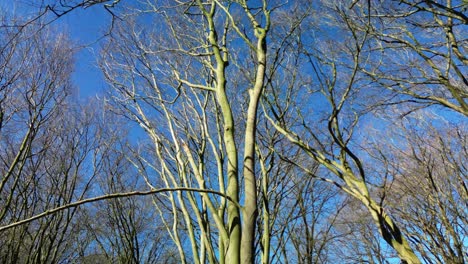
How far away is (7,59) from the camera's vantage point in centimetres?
568

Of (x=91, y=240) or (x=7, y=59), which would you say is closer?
(x=7, y=59)

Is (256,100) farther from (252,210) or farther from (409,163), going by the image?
(409,163)

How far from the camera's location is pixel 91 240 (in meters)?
11.3

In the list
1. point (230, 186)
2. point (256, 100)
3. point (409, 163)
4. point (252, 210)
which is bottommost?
point (252, 210)

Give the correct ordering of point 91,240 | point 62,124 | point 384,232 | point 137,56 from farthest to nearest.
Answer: point 91,240 < point 62,124 < point 137,56 < point 384,232

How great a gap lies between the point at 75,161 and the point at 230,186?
7.21m

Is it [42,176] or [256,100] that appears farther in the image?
[42,176]

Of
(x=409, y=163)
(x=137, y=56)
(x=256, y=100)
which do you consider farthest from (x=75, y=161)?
(x=256, y=100)

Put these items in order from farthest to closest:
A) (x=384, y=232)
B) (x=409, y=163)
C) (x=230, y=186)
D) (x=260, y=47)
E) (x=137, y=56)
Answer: (x=409, y=163) → (x=137, y=56) → (x=384, y=232) → (x=260, y=47) → (x=230, y=186)

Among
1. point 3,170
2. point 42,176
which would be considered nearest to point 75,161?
point 42,176

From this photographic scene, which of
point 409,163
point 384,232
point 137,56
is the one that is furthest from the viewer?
point 409,163

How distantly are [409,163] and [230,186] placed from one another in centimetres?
554

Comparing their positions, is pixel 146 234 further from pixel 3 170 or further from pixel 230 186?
pixel 230 186

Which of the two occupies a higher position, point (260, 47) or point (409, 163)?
point (409, 163)
